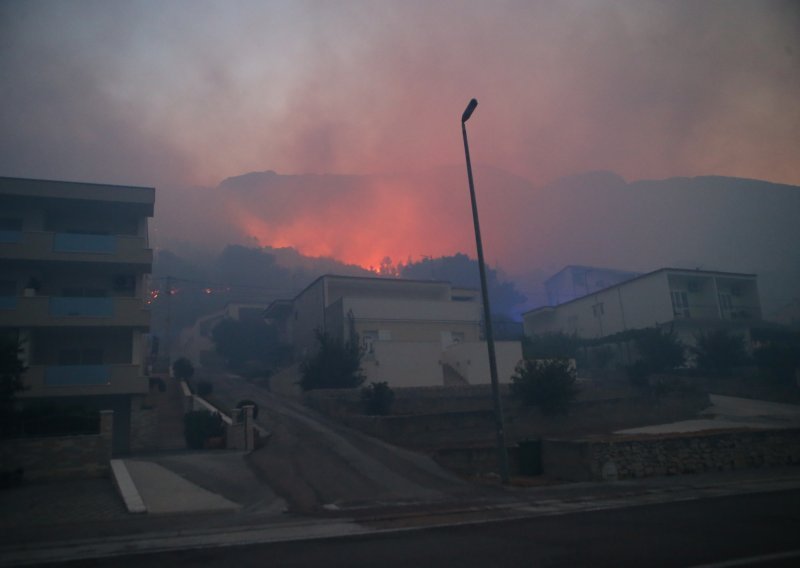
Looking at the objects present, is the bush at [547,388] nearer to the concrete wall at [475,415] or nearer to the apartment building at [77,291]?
the concrete wall at [475,415]

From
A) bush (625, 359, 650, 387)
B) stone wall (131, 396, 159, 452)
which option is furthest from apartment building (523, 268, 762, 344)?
stone wall (131, 396, 159, 452)

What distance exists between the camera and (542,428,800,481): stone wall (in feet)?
55.7

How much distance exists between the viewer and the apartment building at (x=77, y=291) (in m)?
25.8

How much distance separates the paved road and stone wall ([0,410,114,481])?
470 centimetres

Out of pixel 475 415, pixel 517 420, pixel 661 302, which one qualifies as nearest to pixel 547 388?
pixel 517 420

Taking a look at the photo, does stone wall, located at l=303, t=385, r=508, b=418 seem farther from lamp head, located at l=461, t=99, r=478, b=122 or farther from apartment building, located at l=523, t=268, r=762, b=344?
apartment building, located at l=523, t=268, r=762, b=344

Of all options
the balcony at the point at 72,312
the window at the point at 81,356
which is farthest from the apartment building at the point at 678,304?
the window at the point at 81,356

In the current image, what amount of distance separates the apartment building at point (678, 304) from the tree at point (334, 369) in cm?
2514

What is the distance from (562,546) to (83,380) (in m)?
24.4

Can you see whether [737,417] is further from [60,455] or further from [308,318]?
[308,318]

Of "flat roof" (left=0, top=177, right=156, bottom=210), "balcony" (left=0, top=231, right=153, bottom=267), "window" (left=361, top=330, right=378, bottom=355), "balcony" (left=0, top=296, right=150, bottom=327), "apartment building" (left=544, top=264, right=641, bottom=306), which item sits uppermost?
"apartment building" (left=544, top=264, right=641, bottom=306)

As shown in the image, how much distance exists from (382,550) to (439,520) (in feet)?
10.1

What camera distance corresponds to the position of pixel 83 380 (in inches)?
1016

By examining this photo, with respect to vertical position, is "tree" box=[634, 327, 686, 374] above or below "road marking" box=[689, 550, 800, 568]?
above
